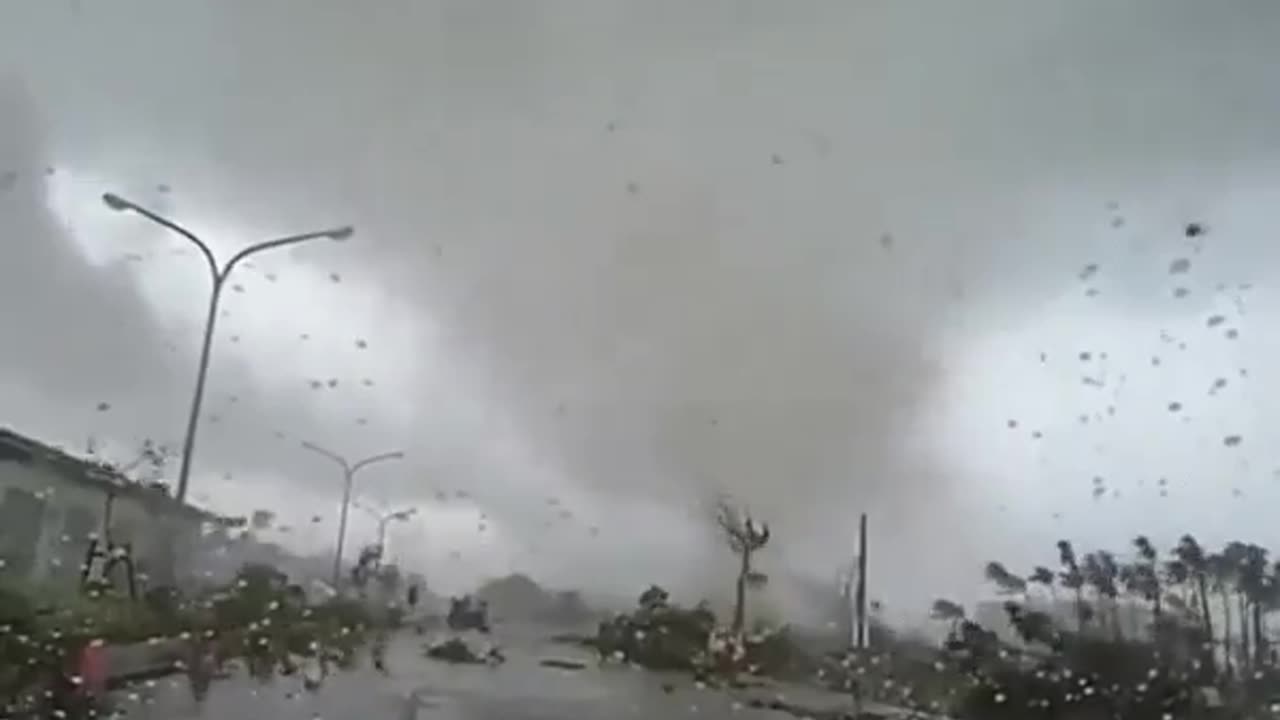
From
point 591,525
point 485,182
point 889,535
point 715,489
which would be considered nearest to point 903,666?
point 889,535

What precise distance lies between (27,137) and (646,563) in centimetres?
125

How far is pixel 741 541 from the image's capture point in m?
2.06

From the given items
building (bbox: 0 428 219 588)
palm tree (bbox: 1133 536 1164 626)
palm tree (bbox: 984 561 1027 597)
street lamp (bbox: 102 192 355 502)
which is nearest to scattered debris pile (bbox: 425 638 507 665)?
building (bbox: 0 428 219 588)

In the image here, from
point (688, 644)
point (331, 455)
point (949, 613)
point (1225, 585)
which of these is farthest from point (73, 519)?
point (1225, 585)

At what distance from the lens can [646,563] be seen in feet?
6.70

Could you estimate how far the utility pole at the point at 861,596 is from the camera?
2.04 meters

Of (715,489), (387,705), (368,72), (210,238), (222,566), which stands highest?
(368,72)

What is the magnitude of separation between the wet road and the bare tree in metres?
0.14

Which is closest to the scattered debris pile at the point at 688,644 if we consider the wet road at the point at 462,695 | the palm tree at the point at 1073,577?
the wet road at the point at 462,695

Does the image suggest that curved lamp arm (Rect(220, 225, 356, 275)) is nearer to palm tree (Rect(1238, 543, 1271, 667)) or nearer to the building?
the building

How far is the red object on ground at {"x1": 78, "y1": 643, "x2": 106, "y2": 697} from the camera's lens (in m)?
1.97

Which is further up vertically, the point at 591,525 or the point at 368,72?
the point at 368,72

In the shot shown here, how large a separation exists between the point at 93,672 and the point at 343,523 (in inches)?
17.4

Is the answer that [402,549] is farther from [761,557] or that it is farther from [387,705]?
[761,557]
